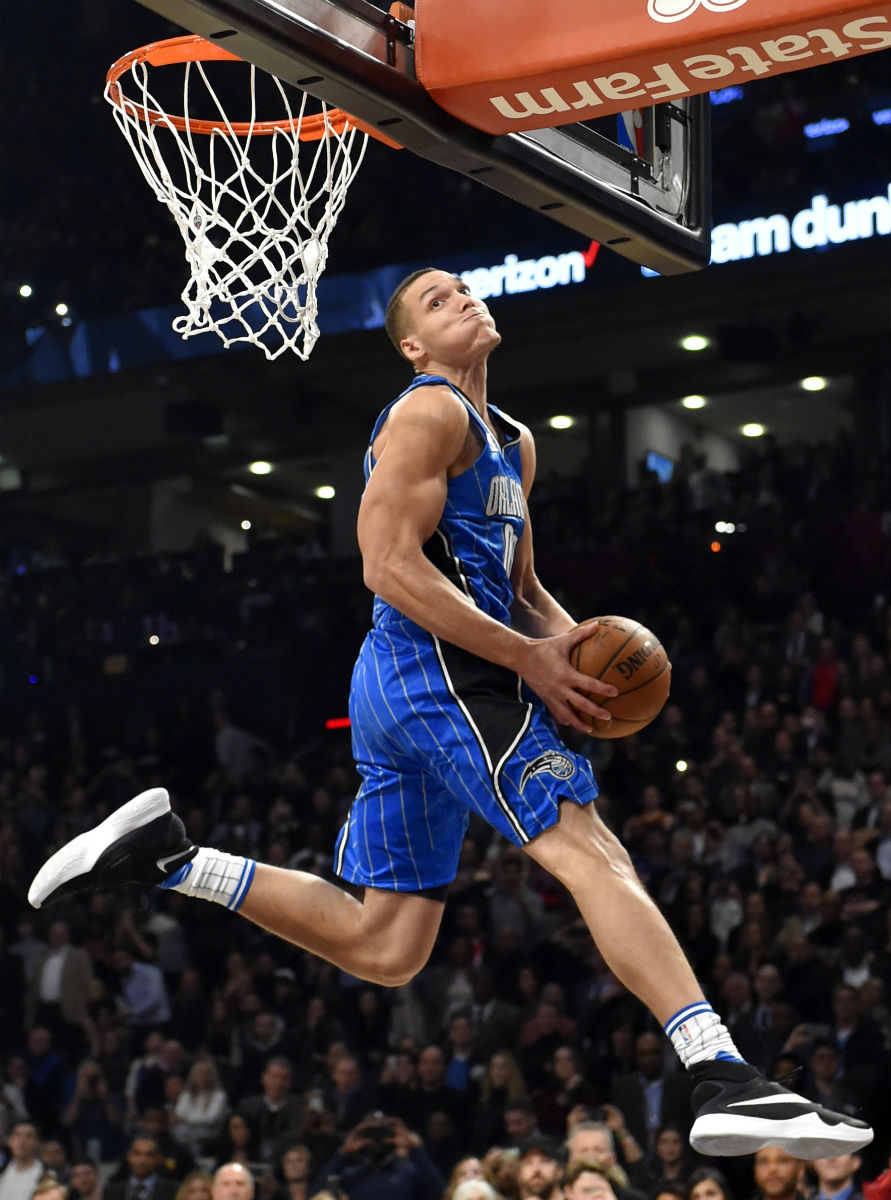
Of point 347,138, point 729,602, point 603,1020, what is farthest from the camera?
point 729,602

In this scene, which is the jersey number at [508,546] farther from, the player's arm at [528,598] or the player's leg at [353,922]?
the player's leg at [353,922]

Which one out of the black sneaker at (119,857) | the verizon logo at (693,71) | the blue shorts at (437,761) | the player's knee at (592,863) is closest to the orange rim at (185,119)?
the verizon logo at (693,71)

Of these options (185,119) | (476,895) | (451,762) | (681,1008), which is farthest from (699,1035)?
(476,895)

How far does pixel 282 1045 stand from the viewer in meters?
10.6

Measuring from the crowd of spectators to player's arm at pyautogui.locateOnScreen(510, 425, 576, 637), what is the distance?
3.21m

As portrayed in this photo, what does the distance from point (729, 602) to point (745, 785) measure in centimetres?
308

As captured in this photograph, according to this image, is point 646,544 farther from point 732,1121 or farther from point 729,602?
point 732,1121

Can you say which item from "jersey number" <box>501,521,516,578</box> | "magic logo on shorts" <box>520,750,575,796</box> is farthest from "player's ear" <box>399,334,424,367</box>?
"magic logo on shorts" <box>520,750,575,796</box>

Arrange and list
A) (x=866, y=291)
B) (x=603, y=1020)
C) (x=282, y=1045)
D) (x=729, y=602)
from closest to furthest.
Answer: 1. (x=603, y=1020)
2. (x=282, y=1045)
3. (x=729, y=602)
4. (x=866, y=291)

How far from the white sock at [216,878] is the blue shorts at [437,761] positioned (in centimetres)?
24

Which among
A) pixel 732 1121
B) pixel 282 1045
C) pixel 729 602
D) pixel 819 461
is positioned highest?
pixel 819 461

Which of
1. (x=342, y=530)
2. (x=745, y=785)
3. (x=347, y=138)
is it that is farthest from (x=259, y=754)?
(x=347, y=138)

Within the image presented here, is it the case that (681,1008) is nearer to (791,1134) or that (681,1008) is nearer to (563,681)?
(791,1134)

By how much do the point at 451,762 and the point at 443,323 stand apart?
111 cm
